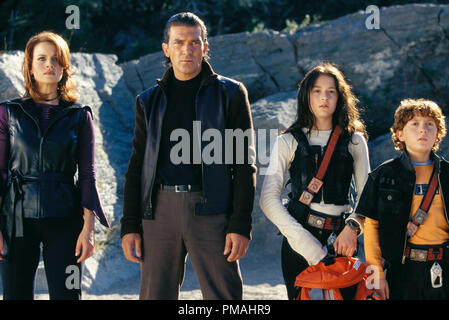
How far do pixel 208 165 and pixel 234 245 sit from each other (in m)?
0.43

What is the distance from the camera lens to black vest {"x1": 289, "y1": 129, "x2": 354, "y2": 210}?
3.15m

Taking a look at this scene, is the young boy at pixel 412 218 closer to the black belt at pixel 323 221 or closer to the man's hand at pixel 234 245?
the black belt at pixel 323 221

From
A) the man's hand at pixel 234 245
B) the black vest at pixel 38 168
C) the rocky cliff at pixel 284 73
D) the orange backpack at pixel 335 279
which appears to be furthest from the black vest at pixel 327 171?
the rocky cliff at pixel 284 73

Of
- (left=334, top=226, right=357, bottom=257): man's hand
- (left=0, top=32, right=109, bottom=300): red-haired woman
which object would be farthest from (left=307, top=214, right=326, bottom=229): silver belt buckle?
(left=0, top=32, right=109, bottom=300): red-haired woman

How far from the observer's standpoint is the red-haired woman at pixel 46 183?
2957mm

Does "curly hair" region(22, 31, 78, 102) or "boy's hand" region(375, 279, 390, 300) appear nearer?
"boy's hand" region(375, 279, 390, 300)

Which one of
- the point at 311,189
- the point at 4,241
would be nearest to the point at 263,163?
the point at 311,189

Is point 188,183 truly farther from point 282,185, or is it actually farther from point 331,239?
point 331,239

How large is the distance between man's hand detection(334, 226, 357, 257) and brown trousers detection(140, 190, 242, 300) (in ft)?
1.88

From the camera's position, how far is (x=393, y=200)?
3.01m

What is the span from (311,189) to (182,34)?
1106 millimetres

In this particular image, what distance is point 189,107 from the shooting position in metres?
3.01

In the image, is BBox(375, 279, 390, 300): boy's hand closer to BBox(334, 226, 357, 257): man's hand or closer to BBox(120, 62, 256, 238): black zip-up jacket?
BBox(334, 226, 357, 257): man's hand

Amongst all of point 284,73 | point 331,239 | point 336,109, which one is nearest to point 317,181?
point 331,239
